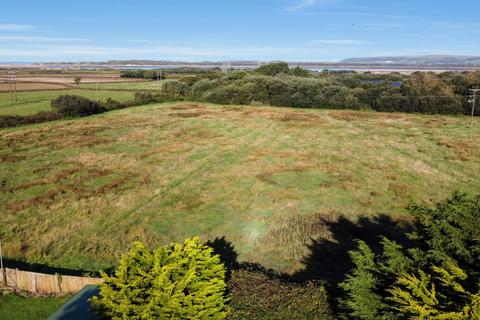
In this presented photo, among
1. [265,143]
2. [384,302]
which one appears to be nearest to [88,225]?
[384,302]

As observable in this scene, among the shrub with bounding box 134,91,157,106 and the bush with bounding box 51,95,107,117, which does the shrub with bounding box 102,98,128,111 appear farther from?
the bush with bounding box 51,95,107,117

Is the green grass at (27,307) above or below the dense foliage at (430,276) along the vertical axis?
below

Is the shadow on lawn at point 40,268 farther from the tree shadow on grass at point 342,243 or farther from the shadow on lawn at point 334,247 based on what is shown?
the tree shadow on grass at point 342,243

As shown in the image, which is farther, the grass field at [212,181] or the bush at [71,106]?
the bush at [71,106]

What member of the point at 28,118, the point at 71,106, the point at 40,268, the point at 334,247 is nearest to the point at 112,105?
the point at 71,106

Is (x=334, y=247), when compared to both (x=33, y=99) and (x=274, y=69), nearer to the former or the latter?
(x=33, y=99)

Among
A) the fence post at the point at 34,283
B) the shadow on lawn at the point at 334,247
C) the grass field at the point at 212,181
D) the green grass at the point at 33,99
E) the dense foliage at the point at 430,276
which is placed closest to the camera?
the dense foliage at the point at 430,276

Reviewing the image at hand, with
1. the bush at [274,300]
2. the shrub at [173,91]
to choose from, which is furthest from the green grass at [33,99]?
the bush at [274,300]

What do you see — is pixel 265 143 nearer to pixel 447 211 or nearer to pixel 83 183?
pixel 83 183
